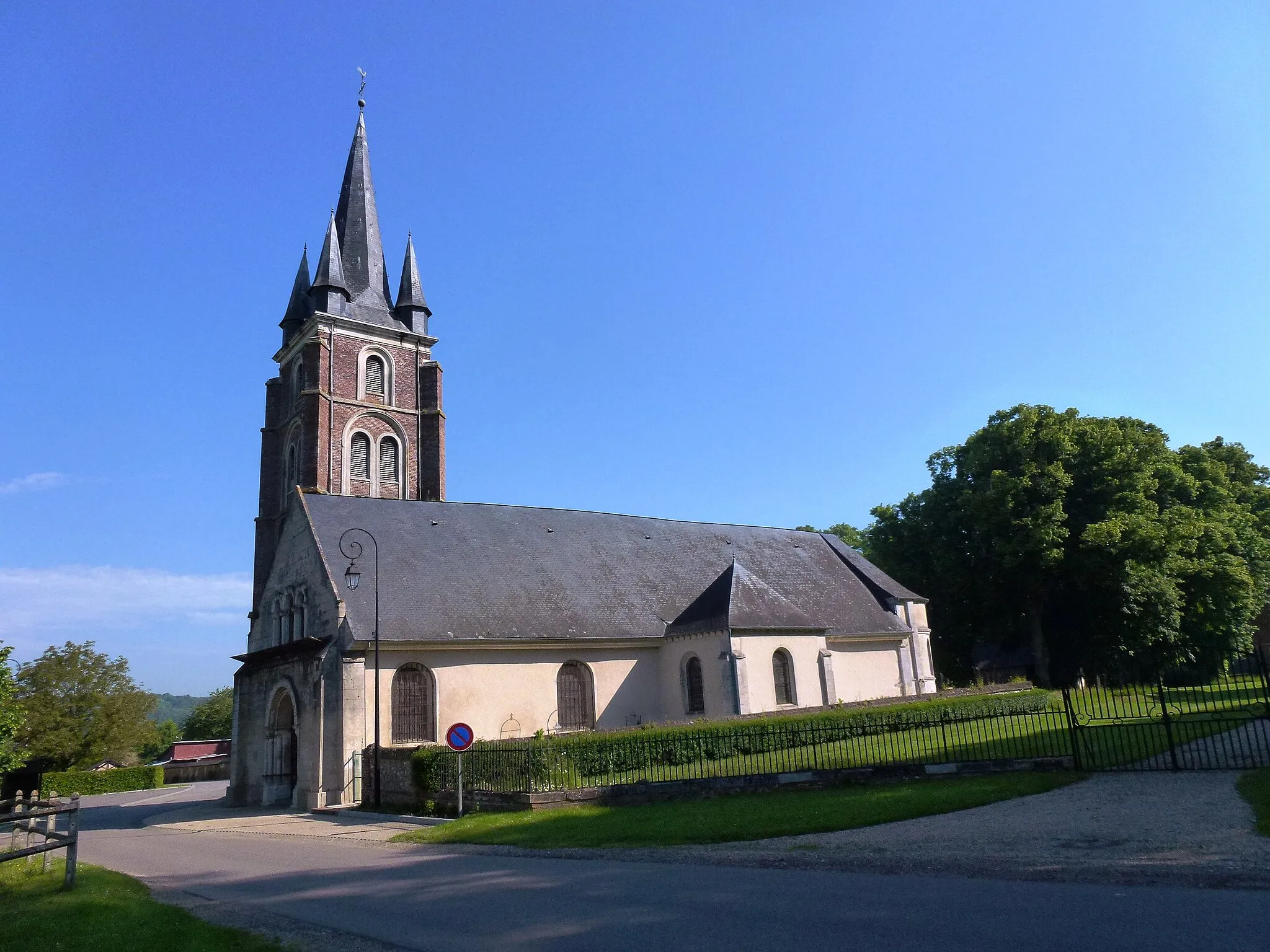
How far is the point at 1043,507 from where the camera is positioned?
123 ft

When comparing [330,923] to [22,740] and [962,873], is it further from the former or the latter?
[22,740]

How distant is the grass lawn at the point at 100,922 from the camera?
7535 mm

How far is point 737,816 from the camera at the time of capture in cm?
1374

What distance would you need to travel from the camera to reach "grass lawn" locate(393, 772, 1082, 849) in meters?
12.5

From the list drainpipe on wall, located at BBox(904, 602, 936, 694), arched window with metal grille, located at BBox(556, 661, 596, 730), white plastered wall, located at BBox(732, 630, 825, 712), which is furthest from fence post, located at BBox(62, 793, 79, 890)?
drainpipe on wall, located at BBox(904, 602, 936, 694)

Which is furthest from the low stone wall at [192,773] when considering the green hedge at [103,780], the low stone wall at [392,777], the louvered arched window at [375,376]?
the low stone wall at [392,777]

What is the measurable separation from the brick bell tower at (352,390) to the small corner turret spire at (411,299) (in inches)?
2.2

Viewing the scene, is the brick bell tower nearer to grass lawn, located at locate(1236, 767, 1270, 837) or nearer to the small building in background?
the small building in background

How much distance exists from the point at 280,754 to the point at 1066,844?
23526 millimetres

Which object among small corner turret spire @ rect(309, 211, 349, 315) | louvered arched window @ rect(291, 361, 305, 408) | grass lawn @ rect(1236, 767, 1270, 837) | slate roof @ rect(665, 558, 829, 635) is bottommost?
grass lawn @ rect(1236, 767, 1270, 837)

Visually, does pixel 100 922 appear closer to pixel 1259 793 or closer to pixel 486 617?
pixel 1259 793

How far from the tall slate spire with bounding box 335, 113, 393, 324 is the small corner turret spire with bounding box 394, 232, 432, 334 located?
2.16 feet

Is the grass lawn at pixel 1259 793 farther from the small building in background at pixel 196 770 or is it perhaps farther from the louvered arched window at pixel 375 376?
the small building in background at pixel 196 770

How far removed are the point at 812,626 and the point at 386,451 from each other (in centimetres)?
2161
